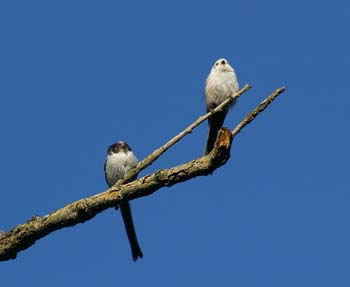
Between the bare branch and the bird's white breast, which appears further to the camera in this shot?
the bird's white breast

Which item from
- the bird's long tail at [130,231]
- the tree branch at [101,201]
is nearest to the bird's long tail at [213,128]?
the bird's long tail at [130,231]

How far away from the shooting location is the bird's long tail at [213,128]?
34.6ft

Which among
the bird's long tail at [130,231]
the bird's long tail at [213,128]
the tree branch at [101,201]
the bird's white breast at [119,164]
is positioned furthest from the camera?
the bird's white breast at [119,164]

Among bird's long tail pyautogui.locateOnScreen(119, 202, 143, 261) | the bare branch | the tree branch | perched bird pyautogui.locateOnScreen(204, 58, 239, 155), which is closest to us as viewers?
the tree branch

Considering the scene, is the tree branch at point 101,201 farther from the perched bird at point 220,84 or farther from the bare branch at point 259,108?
the perched bird at point 220,84

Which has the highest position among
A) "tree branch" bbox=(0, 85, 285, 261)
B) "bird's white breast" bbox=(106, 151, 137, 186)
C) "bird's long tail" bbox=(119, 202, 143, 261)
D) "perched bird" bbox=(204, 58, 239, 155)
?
"perched bird" bbox=(204, 58, 239, 155)

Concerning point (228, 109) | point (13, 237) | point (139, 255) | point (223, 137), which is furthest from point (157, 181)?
point (228, 109)

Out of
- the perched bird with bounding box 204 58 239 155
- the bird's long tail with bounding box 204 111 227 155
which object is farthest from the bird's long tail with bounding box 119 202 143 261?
the perched bird with bounding box 204 58 239 155

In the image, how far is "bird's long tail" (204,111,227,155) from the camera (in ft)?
34.6

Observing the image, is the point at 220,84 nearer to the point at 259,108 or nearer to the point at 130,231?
the point at 130,231

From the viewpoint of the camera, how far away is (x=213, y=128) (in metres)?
11.1

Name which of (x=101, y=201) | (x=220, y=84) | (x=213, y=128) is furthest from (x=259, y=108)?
(x=220, y=84)

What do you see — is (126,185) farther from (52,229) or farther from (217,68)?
(217,68)

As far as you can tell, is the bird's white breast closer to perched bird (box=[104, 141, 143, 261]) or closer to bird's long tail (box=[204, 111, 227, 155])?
perched bird (box=[104, 141, 143, 261])
